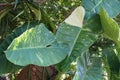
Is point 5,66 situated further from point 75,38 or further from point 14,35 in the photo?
point 75,38

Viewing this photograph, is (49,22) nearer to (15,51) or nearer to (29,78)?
(29,78)

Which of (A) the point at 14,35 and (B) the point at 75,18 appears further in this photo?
(A) the point at 14,35

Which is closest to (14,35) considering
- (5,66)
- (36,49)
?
(5,66)

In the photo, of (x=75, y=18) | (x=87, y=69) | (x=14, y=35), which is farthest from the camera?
(x=14, y=35)

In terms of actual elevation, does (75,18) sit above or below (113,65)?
above

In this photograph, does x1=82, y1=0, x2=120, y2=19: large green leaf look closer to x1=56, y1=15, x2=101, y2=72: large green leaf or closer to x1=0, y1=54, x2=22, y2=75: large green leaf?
x1=56, y1=15, x2=101, y2=72: large green leaf

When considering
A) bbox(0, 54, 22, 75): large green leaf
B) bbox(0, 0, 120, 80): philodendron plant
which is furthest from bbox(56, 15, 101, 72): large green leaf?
bbox(0, 54, 22, 75): large green leaf

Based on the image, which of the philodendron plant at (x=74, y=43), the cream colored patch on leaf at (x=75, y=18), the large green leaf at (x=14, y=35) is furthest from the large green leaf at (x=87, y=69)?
the large green leaf at (x=14, y=35)

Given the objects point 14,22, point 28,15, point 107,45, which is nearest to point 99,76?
point 107,45
